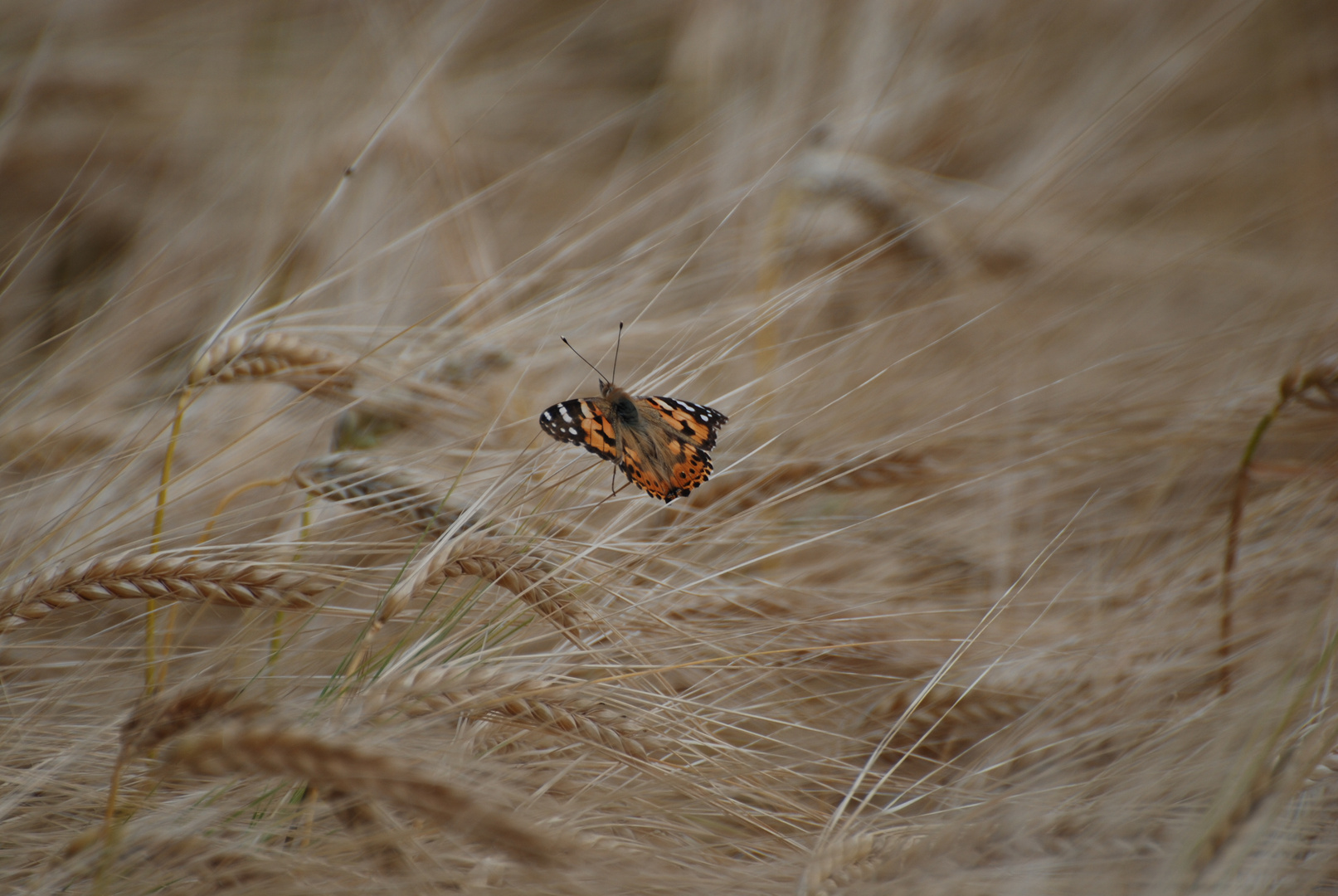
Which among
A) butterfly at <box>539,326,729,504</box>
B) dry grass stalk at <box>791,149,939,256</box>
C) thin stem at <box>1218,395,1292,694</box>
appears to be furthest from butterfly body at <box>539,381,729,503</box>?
thin stem at <box>1218,395,1292,694</box>

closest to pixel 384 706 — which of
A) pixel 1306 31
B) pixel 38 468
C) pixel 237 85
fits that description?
pixel 38 468

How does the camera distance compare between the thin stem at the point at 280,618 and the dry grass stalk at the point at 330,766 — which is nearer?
the dry grass stalk at the point at 330,766

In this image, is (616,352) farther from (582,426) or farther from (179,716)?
(179,716)

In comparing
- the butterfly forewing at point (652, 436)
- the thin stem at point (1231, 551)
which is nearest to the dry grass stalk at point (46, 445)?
the butterfly forewing at point (652, 436)

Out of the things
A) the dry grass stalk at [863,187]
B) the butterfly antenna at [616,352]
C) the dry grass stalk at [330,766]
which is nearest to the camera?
the dry grass stalk at [330,766]

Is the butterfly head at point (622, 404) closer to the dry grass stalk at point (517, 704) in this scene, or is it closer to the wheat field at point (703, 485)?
the wheat field at point (703, 485)

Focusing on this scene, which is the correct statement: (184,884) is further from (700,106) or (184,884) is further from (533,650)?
(700,106)

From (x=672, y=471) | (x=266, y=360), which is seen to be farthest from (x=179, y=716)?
(x=672, y=471)
